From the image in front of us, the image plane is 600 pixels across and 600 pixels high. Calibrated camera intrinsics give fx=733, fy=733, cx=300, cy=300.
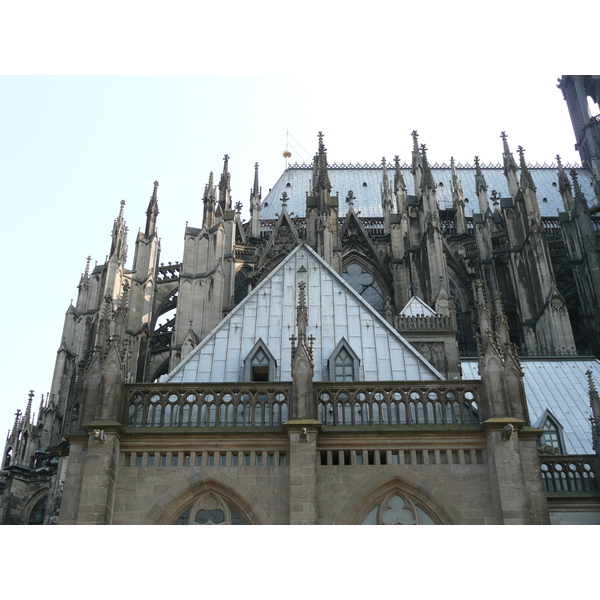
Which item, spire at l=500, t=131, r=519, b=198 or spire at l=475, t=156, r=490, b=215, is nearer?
spire at l=500, t=131, r=519, b=198

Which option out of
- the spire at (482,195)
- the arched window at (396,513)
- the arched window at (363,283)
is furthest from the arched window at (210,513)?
the spire at (482,195)

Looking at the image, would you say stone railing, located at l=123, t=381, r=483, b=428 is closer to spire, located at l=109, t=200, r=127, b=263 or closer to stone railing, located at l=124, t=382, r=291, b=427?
stone railing, located at l=124, t=382, r=291, b=427

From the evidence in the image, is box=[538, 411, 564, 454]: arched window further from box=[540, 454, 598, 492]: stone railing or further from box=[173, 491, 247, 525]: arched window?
box=[173, 491, 247, 525]: arched window

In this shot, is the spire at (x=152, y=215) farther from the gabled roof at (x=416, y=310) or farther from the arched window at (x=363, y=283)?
the gabled roof at (x=416, y=310)

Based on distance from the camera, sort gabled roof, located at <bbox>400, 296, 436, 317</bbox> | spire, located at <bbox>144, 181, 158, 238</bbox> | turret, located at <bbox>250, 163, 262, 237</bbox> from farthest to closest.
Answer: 1. turret, located at <bbox>250, 163, 262, 237</bbox>
2. spire, located at <bbox>144, 181, 158, 238</bbox>
3. gabled roof, located at <bbox>400, 296, 436, 317</bbox>

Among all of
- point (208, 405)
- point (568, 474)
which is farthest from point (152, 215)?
point (568, 474)

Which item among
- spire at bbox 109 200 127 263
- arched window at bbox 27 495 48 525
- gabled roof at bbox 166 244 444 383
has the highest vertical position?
spire at bbox 109 200 127 263

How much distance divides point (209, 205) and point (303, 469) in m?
25.4

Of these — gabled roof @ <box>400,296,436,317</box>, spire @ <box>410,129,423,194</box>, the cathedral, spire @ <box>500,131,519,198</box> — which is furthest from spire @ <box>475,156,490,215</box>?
gabled roof @ <box>400,296,436,317</box>

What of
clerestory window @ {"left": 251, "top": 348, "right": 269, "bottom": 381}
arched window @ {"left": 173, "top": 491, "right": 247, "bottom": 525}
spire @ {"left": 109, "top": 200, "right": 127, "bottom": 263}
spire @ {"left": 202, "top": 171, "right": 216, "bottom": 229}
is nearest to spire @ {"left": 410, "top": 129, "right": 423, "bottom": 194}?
spire @ {"left": 202, "top": 171, "right": 216, "bottom": 229}

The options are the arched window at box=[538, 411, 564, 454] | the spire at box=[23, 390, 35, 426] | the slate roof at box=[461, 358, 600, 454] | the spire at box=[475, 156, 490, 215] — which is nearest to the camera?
the arched window at box=[538, 411, 564, 454]

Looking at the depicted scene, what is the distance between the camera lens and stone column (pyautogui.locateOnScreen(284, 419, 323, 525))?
12.4 m

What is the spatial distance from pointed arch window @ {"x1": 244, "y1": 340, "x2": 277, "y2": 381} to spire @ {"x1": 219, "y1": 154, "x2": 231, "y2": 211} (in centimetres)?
2171

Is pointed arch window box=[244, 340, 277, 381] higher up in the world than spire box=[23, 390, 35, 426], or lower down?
lower down
